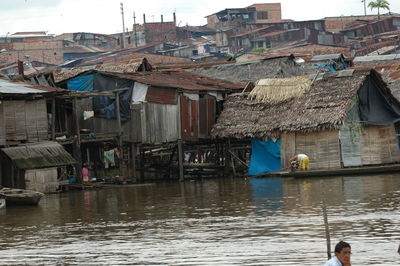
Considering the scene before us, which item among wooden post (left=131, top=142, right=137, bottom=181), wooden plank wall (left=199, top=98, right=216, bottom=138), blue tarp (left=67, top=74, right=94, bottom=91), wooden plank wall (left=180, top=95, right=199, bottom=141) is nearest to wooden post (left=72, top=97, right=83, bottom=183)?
wooden post (left=131, top=142, right=137, bottom=181)

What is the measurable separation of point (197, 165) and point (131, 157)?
3172 millimetres

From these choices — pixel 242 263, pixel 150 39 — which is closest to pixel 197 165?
pixel 242 263

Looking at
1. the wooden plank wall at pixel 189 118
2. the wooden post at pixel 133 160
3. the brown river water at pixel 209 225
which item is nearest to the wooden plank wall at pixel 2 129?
the brown river water at pixel 209 225

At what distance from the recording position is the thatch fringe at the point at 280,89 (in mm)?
33531

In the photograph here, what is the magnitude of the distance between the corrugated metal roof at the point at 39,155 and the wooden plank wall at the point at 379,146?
1142 centimetres

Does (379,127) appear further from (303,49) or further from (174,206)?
(303,49)

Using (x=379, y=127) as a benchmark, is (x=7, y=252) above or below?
below

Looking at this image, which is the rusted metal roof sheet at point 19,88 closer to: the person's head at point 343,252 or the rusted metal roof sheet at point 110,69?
the rusted metal roof sheet at point 110,69

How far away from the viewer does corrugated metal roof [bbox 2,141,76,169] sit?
2817 centimetres

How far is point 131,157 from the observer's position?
3384 centimetres

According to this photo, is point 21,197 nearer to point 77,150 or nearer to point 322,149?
point 77,150

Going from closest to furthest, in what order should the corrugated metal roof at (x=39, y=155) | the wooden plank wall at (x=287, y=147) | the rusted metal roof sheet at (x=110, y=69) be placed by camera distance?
the corrugated metal roof at (x=39, y=155)
the wooden plank wall at (x=287, y=147)
the rusted metal roof sheet at (x=110, y=69)

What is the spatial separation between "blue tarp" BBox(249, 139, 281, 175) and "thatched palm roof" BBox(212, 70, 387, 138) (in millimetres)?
580

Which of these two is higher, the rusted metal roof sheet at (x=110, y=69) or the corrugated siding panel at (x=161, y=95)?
the rusted metal roof sheet at (x=110, y=69)
